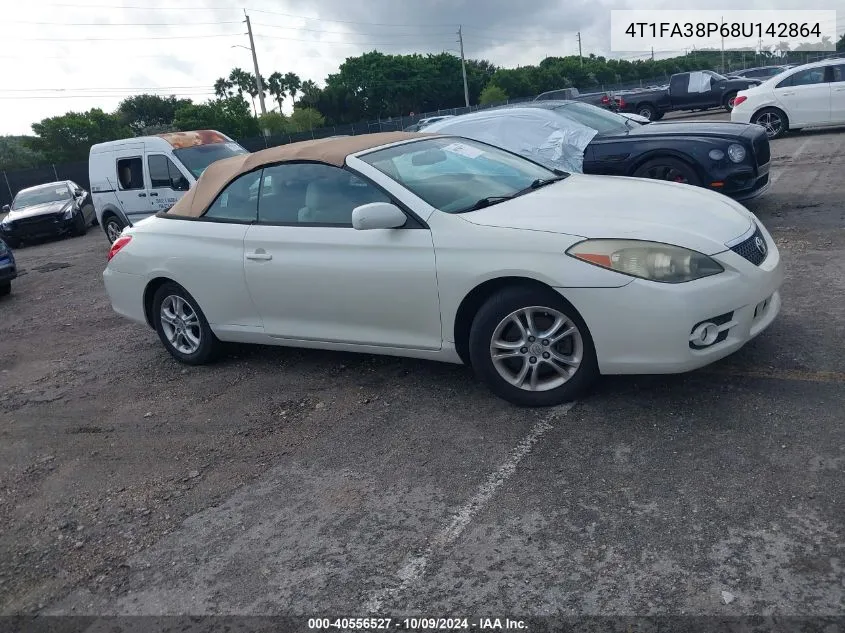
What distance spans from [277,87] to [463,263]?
8649cm

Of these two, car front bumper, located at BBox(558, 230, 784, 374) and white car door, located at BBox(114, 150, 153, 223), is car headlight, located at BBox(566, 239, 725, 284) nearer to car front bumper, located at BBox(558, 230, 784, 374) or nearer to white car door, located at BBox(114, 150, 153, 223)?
car front bumper, located at BBox(558, 230, 784, 374)

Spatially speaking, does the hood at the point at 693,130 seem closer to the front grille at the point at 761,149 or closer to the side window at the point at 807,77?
the front grille at the point at 761,149

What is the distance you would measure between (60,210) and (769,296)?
661 inches

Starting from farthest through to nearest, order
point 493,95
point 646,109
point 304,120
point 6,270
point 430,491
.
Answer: point 493,95
point 304,120
point 646,109
point 6,270
point 430,491

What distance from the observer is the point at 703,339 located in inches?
157

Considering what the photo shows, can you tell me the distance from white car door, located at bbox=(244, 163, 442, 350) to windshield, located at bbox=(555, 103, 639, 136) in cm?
563

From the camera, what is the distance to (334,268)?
4945mm

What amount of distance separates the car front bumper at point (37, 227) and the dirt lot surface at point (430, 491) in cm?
1306

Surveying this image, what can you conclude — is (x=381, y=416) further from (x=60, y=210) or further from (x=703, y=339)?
(x=60, y=210)

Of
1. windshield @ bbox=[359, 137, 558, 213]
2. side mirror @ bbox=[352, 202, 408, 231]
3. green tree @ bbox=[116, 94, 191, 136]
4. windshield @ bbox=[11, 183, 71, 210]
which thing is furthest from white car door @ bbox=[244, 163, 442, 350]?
green tree @ bbox=[116, 94, 191, 136]

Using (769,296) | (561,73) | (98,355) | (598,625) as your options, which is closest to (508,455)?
(598,625)

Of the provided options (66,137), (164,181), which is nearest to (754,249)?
(164,181)

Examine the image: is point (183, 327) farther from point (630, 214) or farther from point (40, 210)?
point (40, 210)

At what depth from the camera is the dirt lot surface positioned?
300 cm
